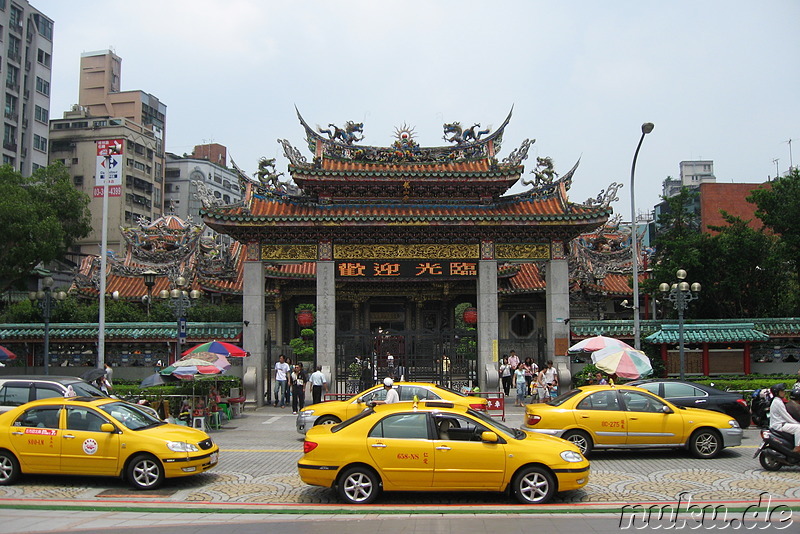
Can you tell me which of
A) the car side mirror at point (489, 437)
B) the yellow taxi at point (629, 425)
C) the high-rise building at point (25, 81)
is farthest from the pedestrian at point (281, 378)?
the high-rise building at point (25, 81)

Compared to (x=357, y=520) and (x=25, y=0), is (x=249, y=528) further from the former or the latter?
(x=25, y=0)

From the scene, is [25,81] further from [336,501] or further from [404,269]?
[336,501]

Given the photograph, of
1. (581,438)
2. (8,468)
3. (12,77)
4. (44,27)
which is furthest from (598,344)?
(44,27)

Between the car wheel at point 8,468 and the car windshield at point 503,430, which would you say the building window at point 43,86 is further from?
the car windshield at point 503,430

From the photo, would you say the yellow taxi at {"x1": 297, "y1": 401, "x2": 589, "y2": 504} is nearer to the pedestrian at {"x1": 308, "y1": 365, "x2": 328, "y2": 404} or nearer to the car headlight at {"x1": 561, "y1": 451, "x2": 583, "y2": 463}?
the car headlight at {"x1": 561, "y1": 451, "x2": 583, "y2": 463}

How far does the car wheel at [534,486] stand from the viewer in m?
9.99

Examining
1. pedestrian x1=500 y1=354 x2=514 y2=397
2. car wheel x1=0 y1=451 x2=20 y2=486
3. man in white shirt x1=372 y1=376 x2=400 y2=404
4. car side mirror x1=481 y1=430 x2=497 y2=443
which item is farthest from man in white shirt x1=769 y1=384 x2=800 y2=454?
car wheel x1=0 y1=451 x2=20 y2=486

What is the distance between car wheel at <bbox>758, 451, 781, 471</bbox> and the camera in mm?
12445

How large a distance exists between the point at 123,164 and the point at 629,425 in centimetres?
6494

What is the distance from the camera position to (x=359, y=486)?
1007 cm

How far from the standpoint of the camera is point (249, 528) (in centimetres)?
887

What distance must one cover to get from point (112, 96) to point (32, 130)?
17.6 m

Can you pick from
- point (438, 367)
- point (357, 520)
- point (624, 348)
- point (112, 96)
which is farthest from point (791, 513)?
point (112, 96)

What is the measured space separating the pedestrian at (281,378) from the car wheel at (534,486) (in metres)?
14.4
